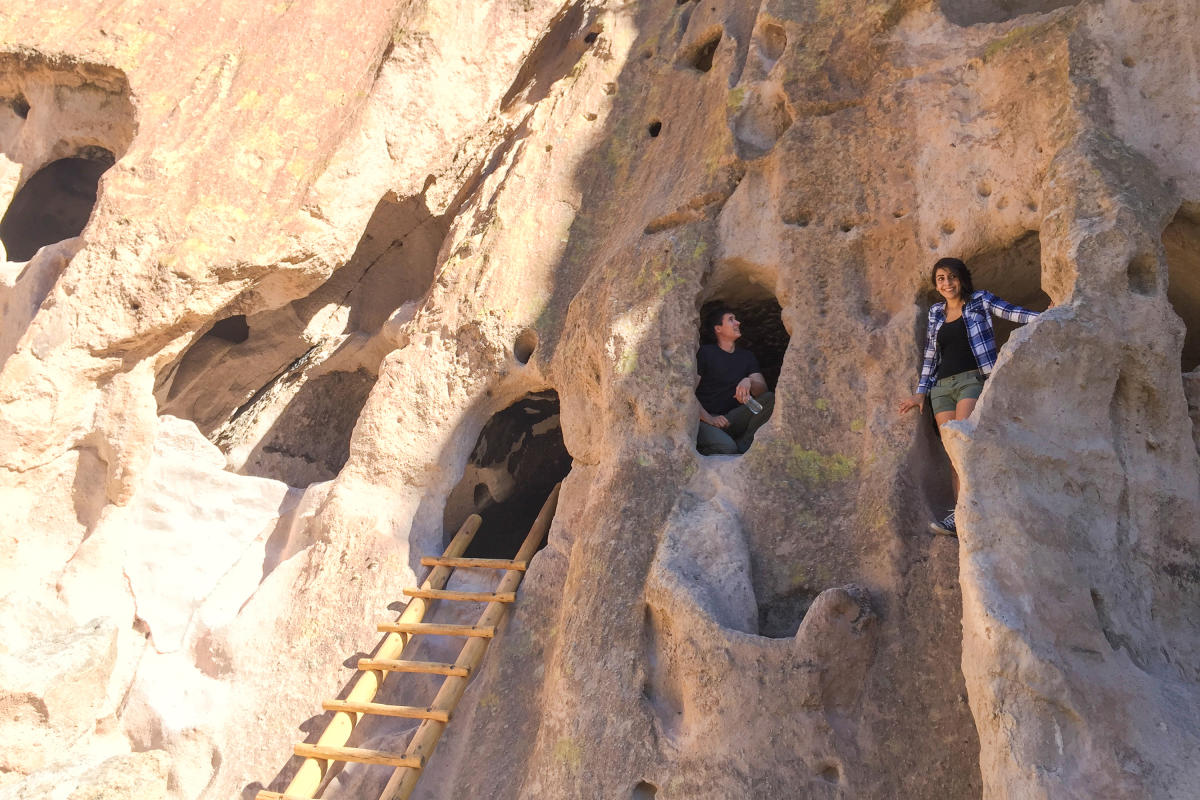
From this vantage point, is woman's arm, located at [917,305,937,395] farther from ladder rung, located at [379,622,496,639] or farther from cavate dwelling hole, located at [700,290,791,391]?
ladder rung, located at [379,622,496,639]

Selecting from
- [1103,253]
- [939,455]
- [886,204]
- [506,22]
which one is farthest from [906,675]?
[506,22]

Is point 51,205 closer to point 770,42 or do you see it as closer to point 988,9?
point 770,42

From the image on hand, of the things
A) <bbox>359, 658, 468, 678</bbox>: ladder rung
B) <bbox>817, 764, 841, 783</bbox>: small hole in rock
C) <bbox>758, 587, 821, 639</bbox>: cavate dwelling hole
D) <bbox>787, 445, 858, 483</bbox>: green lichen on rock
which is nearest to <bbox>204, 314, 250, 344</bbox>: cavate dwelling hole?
<bbox>359, 658, 468, 678</bbox>: ladder rung

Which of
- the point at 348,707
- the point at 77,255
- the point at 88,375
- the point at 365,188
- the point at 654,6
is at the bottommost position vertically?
the point at 348,707

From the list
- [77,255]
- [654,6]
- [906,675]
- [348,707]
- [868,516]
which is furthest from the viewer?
[654,6]

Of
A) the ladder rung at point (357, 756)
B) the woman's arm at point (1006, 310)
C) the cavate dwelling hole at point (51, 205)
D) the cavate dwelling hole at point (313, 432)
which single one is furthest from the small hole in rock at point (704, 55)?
the ladder rung at point (357, 756)

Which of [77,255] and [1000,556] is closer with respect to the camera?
[1000,556]

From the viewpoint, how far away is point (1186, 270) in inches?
141

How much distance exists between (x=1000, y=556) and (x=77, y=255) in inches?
178

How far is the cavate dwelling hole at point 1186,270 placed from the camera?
11.1 ft

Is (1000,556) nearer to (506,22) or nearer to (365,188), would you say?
(365,188)

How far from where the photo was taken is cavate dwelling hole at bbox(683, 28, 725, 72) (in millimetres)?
5766

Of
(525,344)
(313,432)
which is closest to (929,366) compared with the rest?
(525,344)

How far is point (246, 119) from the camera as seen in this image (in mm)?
5500
